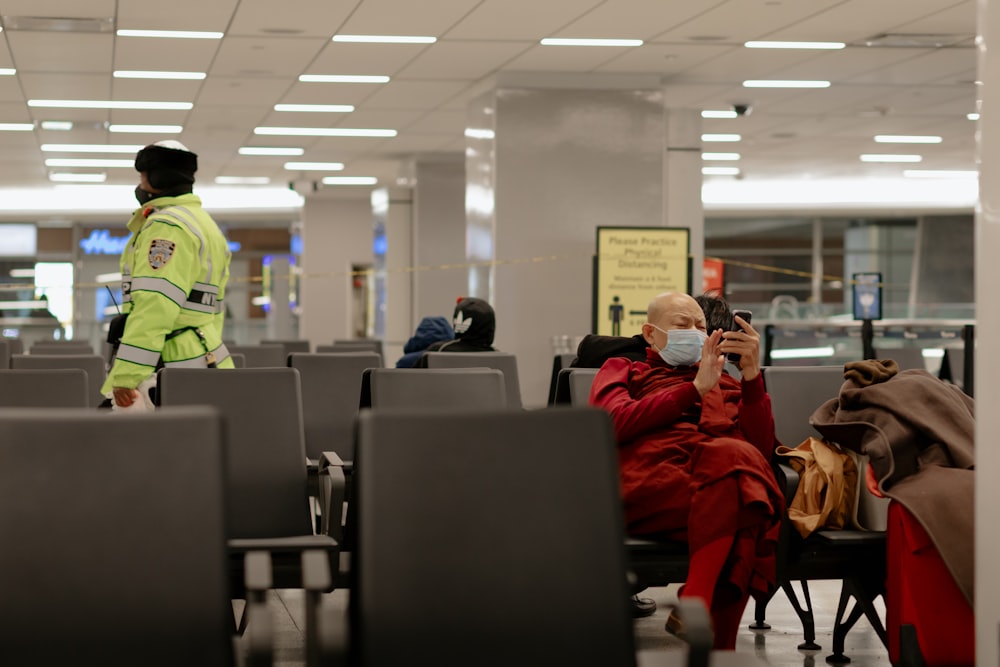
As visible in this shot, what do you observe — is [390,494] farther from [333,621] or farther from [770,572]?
[770,572]

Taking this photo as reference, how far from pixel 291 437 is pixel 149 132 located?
32.5 ft

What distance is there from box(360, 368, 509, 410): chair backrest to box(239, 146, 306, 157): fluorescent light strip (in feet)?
35.6

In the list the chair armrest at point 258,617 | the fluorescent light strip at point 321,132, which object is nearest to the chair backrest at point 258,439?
the chair armrest at point 258,617

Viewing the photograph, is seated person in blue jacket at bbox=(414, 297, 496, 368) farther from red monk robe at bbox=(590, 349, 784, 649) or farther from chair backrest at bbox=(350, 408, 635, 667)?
chair backrest at bbox=(350, 408, 635, 667)

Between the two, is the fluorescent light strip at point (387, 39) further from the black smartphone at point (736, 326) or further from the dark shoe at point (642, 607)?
the black smartphone at point (736, 326)

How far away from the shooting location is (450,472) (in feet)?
6.66

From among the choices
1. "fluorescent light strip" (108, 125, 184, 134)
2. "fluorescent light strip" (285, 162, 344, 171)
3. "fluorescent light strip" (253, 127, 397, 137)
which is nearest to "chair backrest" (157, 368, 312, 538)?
"fluorescent light strip" (108, 125, 184, 134)

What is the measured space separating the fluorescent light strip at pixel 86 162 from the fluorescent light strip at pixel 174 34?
6.87m

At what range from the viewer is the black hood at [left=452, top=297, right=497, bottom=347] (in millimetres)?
5742

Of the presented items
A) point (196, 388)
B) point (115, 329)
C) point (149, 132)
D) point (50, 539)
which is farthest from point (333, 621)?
point (149, 132)

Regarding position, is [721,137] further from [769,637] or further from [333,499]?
[333,499]

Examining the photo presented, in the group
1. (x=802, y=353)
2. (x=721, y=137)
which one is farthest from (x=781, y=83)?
(x=721, y=137)

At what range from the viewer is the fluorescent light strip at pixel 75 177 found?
1681 cm

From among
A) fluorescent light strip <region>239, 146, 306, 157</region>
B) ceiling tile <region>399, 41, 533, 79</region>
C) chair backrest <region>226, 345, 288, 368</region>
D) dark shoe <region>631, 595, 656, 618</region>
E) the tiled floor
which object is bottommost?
the tiled floor
